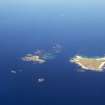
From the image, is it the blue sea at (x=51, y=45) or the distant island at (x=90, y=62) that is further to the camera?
the distant island at (x=90, y=62)

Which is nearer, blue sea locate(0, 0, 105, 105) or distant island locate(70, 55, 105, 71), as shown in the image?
blue sea locate(0, 0, 105, 105)

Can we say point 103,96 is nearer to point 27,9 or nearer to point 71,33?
point 71,33

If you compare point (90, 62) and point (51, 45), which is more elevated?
point (51, 45)

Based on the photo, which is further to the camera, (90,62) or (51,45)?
(51,45)
